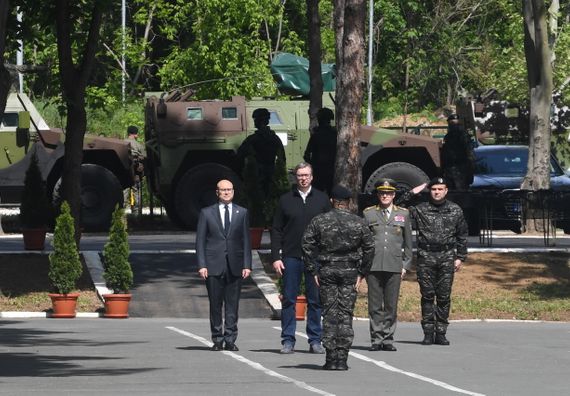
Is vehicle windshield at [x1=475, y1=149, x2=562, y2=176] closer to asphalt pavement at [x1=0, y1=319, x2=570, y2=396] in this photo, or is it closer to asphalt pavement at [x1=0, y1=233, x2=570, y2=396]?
asphalt pavement at [x1=0, y1=233, x2=570, y2=396]

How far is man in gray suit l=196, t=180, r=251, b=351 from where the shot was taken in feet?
59.0

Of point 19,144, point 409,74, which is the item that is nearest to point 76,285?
point 19,144

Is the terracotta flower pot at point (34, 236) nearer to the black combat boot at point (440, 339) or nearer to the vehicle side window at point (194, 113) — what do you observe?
the vehicle side window at point (194, 113)

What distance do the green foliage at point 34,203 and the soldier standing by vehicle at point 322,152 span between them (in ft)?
14.2

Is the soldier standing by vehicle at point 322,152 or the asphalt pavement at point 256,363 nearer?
the asphalt pavement at point 256,363

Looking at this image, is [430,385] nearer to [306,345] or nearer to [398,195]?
[306,345]

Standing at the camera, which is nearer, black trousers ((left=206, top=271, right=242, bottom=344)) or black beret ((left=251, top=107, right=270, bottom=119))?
black trousers ((left=206, top=271, right=242, bottom=344))

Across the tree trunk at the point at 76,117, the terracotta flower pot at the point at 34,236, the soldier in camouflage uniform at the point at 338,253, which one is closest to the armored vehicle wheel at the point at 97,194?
the terracotta flower pot at the point at 34,236

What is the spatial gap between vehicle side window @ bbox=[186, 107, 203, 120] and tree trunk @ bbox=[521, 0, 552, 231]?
6346 mm

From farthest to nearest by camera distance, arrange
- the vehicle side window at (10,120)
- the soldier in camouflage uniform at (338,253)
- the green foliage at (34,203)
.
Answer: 1. the vehicle side window at (10,120)
2. the green foliage at (34,203)
3. the soldier in camouflage uniform at (338,253)

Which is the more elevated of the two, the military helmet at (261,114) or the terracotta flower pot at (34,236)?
the military helmet at (261,114)

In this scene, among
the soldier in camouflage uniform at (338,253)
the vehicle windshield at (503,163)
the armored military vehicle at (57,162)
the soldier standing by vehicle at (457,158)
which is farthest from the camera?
the vehicle windshield at (503,163)

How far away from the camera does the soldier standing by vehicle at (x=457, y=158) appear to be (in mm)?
30828

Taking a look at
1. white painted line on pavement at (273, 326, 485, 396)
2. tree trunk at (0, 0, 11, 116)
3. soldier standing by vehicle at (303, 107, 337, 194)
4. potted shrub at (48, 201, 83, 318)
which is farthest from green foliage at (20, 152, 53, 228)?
white painted line on pavement at (273, 326, 485, 396)
